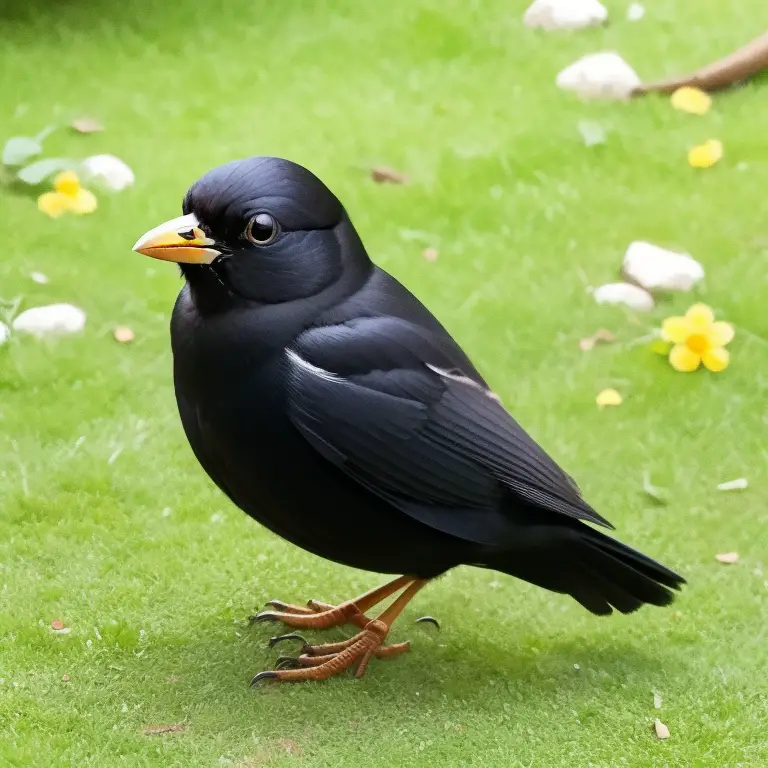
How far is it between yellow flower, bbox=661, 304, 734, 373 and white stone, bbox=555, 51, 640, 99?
211cm

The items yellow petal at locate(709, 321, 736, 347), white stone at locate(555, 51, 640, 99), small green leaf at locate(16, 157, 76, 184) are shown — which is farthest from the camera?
white stone at locate(555, 51, 640, 99)

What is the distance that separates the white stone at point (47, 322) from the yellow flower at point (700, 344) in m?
2.24

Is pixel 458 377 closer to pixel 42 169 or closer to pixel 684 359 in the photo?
pixel 684 359

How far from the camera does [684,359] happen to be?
3.84m

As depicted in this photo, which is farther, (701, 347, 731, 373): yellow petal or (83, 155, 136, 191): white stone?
(83, 155, 136, 191): white stone

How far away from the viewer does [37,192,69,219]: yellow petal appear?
446 cm

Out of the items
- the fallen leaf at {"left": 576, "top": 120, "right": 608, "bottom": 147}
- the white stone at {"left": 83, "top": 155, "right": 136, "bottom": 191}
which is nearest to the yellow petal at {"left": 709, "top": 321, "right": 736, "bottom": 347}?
the fallen leaf at {"left": 576, "top": 120, "right": 608, "bottom": 147}

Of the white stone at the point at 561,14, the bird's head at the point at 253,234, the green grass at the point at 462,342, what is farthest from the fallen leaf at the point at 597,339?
the white stone at the point at 561,14

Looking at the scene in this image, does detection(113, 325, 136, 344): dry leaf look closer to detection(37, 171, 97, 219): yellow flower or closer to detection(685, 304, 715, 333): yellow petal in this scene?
detection(37, 171, 97, 219): yellow flower

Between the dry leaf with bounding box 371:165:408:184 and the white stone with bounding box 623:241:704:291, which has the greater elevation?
the white stone with bounding box 623:241:704:291

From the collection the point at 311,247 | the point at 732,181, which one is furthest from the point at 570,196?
the point at 311,247

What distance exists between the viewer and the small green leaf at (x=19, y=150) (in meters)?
4.70

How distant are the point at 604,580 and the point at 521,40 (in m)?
4.17

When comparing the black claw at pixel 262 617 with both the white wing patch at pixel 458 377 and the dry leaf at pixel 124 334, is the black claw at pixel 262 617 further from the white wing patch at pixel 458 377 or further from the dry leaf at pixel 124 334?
the dry leaf at pixel 124 334
